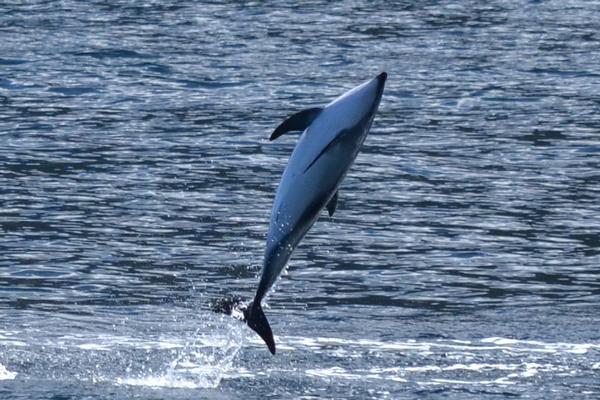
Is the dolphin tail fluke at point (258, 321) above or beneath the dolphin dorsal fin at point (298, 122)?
beneath

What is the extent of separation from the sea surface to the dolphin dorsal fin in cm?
174

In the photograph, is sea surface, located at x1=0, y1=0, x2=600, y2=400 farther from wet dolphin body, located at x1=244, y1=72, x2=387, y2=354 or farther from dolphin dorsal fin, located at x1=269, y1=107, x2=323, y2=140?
dolphin dorsal fin, located at x1=269, y1=107, x2=323, y2=140

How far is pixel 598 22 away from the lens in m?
29.5

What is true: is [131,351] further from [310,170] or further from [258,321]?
[310,170]

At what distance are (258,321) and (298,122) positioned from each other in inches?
35.6

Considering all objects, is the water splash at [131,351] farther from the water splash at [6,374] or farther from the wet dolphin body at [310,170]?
the wet dolphin body at [310,170]

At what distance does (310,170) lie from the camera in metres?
7.17

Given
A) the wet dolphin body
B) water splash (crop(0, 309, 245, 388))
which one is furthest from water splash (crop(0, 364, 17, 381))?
the wet dolphin body

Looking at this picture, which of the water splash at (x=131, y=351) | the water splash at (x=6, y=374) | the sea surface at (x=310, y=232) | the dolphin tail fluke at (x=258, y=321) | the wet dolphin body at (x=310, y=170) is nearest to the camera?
the wet dolphin body at (x=310, y=170)

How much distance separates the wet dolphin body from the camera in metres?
7.18

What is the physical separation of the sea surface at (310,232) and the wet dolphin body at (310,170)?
1458mm

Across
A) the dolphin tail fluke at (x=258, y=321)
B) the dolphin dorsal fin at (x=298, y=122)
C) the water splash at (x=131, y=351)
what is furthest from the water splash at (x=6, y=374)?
the dolphin dorsal fin at (x=298, y=122)

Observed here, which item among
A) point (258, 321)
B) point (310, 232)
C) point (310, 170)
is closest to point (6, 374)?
point (258, 321)

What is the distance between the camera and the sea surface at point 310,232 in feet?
30.3
